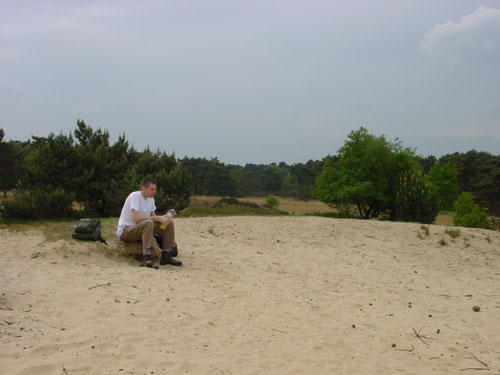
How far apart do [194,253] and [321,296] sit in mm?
3457

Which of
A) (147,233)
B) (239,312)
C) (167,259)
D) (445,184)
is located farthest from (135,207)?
(445,184)

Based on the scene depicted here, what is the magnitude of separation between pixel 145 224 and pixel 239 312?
102 inches

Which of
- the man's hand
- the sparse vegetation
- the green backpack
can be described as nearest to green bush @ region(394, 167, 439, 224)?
the sparse vegetation

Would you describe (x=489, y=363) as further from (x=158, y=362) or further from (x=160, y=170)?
(x=160, y=170)

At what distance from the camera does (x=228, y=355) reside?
13.4ft

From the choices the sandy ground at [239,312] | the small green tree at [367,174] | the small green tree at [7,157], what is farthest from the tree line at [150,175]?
the small green tree at [7,157]

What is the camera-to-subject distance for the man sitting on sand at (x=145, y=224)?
7.24 meters

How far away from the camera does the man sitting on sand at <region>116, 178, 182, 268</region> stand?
7242 mm

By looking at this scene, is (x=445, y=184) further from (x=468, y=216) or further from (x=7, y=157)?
(x=7, y=157)

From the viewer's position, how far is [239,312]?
18.3 feet

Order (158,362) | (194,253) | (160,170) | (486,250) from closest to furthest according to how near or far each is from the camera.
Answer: (158,362) → (194,253) → (486,250) → (160,170)

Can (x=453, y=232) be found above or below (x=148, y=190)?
below

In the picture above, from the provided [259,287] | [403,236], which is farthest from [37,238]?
[403,236]

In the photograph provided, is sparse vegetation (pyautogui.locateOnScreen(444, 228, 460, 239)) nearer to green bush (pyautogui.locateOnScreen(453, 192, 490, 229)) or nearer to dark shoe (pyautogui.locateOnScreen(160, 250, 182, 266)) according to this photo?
green bush (pyautogui.locateOnScreen(453, 192, 490, 229))
